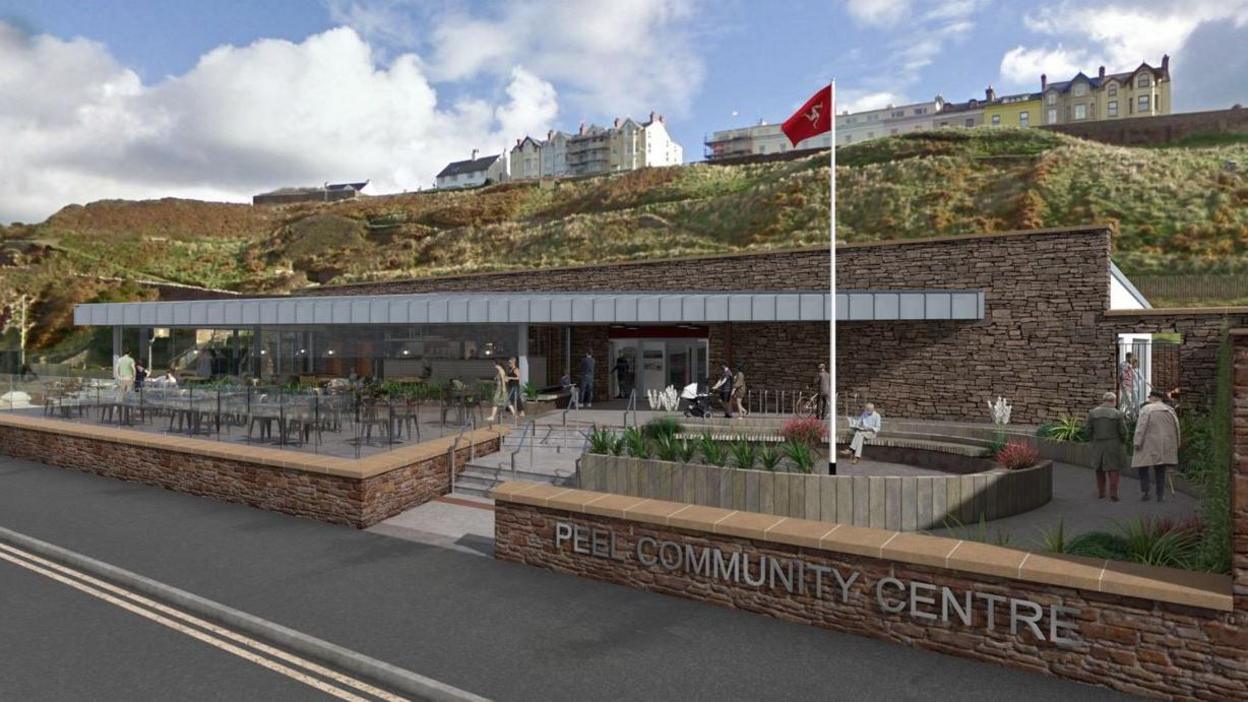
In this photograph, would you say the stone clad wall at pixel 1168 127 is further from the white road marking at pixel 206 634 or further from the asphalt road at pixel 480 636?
the white road marking at pixel 206 634

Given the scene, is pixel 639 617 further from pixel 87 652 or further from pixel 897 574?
pixel 87 652

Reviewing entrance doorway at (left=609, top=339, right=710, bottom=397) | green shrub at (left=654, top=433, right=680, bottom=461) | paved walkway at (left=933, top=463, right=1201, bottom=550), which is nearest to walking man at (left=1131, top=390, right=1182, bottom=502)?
paved walkway at (left=933, top=463, right=1201, bottom=550)

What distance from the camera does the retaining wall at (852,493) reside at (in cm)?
1038

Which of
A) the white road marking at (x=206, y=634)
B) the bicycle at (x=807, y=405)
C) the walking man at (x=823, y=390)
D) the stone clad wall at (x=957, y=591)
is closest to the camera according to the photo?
the stone clad wall at (x=957, y=591)

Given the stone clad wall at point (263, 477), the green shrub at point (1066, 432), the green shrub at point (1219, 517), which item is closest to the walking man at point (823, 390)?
the green shrub at point (1066, 432)

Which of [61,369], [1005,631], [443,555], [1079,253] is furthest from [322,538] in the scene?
[61,369]

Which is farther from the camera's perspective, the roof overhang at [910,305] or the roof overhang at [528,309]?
the roof overhang at [528,309]

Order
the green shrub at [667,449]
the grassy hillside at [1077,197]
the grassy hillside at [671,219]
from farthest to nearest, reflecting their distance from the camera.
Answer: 1. the grassy hillside at [671,219]
2. the grassy hillside at [1077,197]
3. the green shrub at [667,449]

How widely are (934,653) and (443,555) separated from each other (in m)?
6.12

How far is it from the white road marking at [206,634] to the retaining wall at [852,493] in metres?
6.27

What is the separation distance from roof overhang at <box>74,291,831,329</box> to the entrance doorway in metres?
3.73

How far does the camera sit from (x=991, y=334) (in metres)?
21.5

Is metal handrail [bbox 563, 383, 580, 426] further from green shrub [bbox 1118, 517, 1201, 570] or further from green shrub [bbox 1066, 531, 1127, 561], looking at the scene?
green shrub [bbox 1118, 517, 1201, 570]

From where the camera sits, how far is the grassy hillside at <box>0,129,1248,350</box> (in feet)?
156
